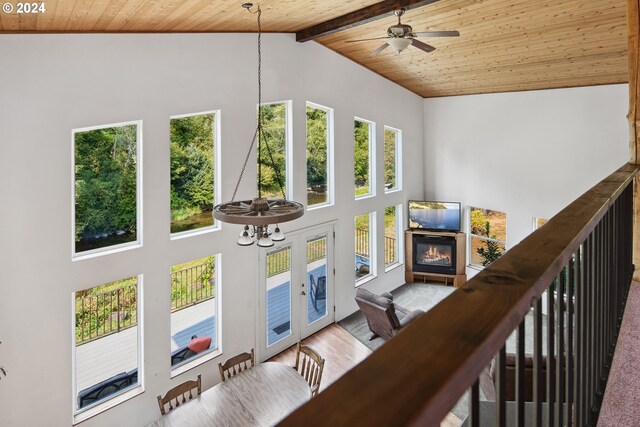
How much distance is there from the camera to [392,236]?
31.8 feet

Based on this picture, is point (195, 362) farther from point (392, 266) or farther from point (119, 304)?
point (392, 266)

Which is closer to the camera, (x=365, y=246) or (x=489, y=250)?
(x=365, y=246)

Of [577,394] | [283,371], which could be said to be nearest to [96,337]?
[283,371]

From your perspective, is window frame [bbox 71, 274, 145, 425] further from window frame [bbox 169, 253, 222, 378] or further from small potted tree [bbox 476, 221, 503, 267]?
small potted tree [bbox 476, 221, 503, 267]

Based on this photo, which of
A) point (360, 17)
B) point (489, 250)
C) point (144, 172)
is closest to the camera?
point (144, 172)

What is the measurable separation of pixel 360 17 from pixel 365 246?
468 centimetres

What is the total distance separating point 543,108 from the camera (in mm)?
8125

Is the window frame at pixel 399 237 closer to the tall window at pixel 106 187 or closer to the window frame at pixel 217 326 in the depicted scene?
the window frame at pixel 217 326

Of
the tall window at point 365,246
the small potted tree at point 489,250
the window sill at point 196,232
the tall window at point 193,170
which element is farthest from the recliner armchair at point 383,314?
the small potted tree at point 489,250

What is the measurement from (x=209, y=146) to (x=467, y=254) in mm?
6576

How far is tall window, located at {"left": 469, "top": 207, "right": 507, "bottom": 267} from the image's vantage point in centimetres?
904

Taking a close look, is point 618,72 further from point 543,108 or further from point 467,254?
point 467,254

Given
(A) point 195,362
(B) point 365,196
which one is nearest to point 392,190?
(B) point 365,196

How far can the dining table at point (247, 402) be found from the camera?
379cm
